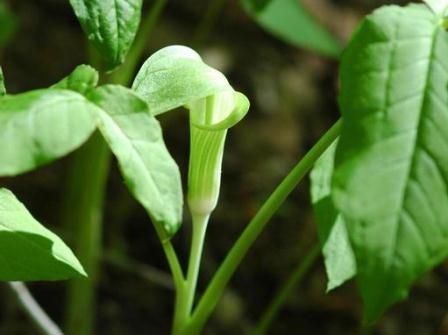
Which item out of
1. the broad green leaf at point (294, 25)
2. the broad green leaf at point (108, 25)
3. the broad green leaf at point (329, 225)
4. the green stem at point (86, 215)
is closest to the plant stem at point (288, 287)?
the broad green leaf at point (329, 225)

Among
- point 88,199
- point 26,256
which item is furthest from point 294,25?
point 26,256

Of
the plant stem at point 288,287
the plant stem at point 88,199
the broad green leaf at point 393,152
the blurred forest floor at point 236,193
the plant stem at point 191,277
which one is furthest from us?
the blurred forest floor at point 236,193

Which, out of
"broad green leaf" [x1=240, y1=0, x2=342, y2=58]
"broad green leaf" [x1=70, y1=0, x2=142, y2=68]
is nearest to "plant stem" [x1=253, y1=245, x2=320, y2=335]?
"broad green leaf" [x1=70, y1=0, x2=142, y2=68]

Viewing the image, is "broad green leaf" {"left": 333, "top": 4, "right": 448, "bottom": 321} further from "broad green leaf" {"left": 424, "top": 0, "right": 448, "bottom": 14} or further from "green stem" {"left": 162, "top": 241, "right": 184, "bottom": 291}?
"green stem" {"left": 162, "top": 241, "right": 184, "bottom": 291}

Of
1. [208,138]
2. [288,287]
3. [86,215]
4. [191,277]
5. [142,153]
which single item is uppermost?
[142,153]

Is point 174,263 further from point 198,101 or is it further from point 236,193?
point 236,193

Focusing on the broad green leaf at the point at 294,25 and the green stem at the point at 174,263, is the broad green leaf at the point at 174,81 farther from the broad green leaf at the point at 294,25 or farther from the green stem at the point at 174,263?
the broad green leaf at the point at 294,25
